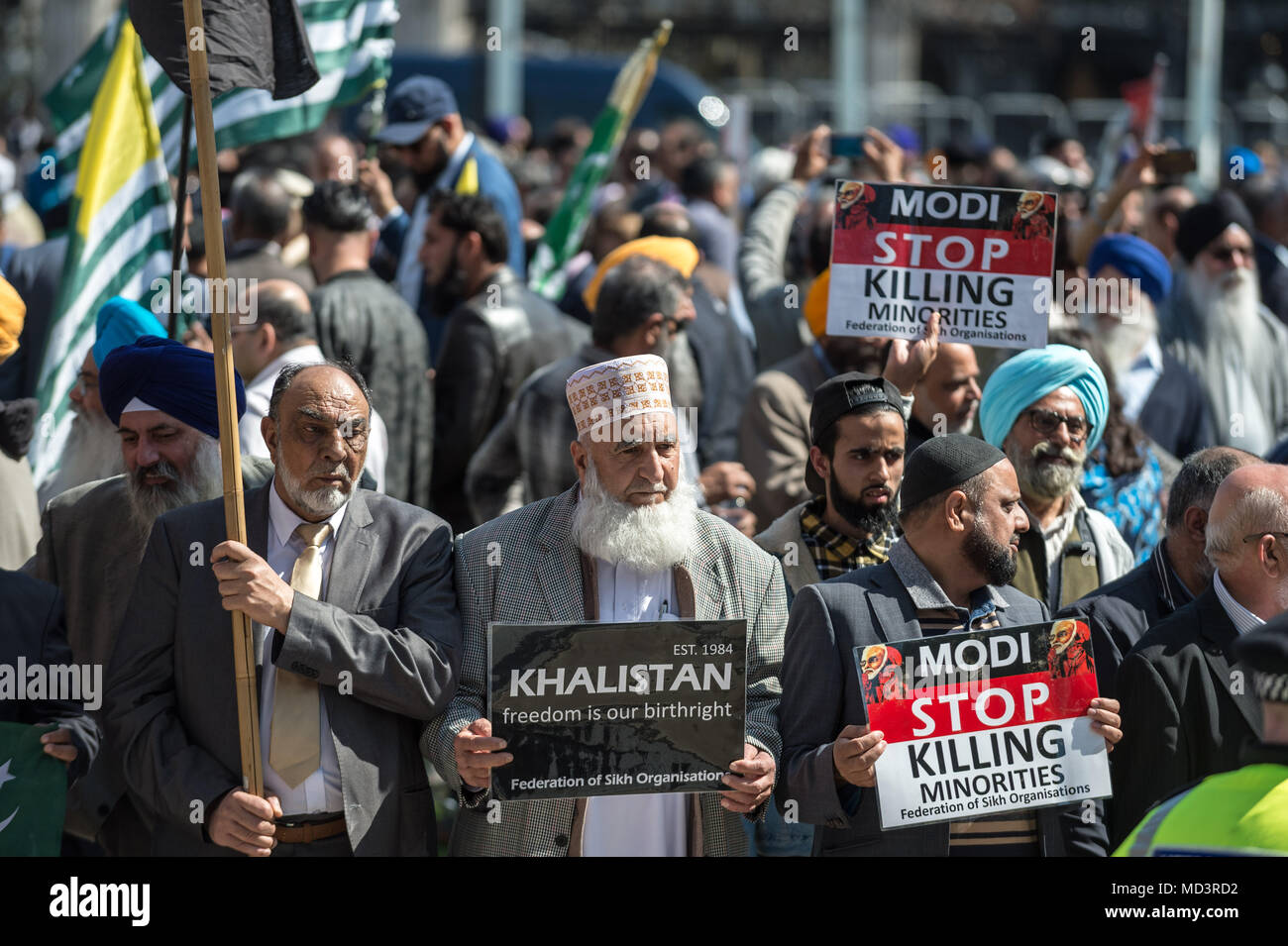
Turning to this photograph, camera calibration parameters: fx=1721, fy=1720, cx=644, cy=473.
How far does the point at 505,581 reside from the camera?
4.23 meters

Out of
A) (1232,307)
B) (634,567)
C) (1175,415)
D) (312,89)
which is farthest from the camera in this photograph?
(1232,307)

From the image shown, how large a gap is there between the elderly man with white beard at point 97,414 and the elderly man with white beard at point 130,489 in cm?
54

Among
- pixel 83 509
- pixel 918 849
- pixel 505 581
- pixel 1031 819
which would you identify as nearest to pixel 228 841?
pixel 505 581

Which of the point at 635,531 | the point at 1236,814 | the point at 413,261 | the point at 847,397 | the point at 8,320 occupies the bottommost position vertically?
the point at 1236,814

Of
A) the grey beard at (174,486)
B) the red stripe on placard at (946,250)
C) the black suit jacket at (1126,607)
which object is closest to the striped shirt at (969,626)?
the black suit jacket at (1126,607)

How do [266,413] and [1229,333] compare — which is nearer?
[266,413]

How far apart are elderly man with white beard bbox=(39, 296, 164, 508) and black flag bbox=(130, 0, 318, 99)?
3.01ft

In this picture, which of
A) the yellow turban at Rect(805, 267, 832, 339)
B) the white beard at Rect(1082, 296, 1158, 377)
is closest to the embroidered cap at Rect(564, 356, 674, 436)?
the yellow turban at Rect(805, 267, 832, 339)

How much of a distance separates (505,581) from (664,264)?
90.9 inches

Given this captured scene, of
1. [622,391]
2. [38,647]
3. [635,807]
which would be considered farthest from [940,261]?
[38,647]

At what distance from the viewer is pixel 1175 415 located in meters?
7.12

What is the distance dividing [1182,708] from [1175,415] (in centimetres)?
317

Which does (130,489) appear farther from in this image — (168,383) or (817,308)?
(817,308)
